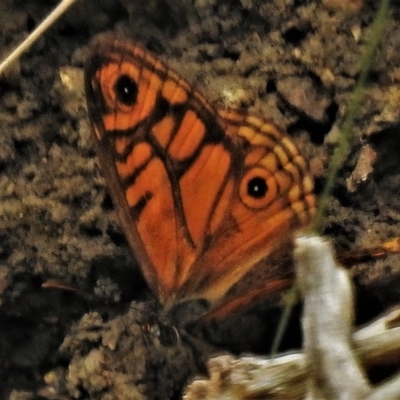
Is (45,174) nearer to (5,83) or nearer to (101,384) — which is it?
(5,83)

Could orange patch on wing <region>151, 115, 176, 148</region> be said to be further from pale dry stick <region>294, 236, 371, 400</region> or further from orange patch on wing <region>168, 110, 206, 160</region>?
pale dry stick <region>294, 236, 371, 400</region>

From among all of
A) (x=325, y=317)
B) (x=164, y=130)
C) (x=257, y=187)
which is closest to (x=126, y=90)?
(x=164, y=130)

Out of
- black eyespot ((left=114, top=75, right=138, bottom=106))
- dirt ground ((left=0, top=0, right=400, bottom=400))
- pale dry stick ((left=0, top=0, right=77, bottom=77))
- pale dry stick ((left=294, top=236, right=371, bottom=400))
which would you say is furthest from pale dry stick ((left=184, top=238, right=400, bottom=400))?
pale dry stick ((left=0, top=0, right=77, bottom=77))

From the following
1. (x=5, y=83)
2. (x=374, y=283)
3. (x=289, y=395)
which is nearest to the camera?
(x=289, y=395)

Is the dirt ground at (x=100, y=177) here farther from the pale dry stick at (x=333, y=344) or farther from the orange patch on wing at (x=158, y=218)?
the pale dry stick at (x=333, y=344)

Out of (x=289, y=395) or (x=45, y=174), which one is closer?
(x=289, y=395)

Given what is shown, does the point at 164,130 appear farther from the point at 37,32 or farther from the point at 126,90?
the point at 37,32

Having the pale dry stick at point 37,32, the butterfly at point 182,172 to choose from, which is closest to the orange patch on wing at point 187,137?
the butterfly at point 182,172

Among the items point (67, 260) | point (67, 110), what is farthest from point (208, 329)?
point (67, 110)
